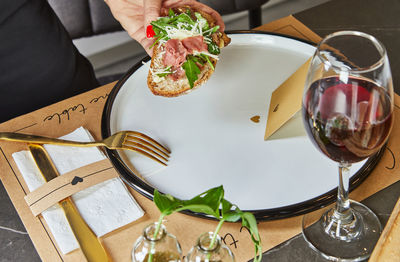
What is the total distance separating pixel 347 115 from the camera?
61cm

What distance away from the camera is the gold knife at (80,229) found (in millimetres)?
774

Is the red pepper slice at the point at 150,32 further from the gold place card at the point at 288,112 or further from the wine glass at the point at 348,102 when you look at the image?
the wine glass at the point at 348,102

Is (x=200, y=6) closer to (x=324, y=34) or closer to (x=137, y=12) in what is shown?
(x=137, y=12)

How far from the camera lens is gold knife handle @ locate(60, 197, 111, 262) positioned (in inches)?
30.4

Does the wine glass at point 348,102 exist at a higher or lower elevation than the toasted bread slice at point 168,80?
higher

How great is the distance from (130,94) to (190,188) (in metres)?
0.34

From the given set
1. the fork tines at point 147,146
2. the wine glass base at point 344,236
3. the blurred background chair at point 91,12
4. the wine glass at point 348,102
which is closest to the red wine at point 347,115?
the wine glass at point 348,102

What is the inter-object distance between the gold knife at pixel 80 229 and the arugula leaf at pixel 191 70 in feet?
1.13

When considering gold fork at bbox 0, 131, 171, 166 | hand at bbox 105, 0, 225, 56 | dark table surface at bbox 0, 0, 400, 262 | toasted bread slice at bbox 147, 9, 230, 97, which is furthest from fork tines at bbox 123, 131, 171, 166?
hand at bbox 105, 0, 225, 56

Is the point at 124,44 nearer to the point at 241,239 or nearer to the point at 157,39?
the point at 157,39

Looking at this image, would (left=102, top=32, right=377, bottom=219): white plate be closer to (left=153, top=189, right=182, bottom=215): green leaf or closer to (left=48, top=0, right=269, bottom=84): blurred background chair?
(left=153, top=189, right=182, bottom=215): green leaf

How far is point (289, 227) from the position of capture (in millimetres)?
801

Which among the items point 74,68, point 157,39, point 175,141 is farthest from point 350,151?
point 74,68

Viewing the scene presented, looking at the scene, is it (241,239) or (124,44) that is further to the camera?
(124,44)
